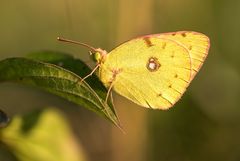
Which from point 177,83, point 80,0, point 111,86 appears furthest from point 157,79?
point 80,0

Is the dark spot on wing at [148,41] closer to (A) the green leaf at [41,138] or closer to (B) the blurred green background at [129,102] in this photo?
(A) the green leaf at [41,138]

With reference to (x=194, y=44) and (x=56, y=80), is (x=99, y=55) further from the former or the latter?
(x=56, y=80)

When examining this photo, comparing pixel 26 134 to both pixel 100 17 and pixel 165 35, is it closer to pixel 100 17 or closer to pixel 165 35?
pixel 165 35

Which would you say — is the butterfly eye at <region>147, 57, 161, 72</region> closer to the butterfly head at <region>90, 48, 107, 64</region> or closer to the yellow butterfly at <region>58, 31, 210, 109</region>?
the yellow butterfly at <region>58, 31, 210, 109</region>

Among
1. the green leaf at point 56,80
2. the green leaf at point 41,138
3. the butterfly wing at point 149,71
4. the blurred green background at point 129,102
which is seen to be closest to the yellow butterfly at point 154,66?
the butterfly wing at point 149,71

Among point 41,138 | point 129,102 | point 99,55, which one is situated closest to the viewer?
point 41,138

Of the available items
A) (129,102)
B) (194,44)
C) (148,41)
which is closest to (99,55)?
(148,41)

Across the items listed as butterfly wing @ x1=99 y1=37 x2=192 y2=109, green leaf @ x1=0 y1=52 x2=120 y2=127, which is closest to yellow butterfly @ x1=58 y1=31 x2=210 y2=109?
butterfly wing @ x1=99 y1=37 x2=192 y2=109
